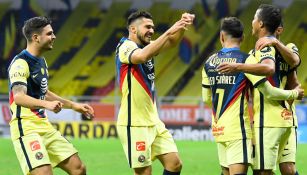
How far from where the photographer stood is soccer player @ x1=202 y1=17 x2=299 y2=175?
7879 mm

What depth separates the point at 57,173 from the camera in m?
12.6

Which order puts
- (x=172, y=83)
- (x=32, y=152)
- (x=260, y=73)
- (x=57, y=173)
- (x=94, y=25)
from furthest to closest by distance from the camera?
(x=94, y=25)
(x=172, y=83)
(x=57, y=173)
(x=32, y=152)
(x=260, y=73)

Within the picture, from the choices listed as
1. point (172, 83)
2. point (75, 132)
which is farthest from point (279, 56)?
point (172, 83)

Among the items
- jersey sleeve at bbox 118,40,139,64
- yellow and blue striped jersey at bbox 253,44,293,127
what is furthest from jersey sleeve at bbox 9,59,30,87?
yellow and blue striped jersey at bbox 253,44,293,127

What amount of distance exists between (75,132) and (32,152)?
16523 millimetres

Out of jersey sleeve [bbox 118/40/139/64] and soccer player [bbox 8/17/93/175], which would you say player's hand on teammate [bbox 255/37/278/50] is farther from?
soccer player [bbox 8/17/93/175]

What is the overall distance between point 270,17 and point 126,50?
1477mm

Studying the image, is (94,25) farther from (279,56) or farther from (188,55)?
(279,56)

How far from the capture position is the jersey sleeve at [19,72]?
8008 mm

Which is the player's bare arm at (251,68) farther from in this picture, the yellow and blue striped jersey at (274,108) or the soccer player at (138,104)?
the soccer player at (138,104)

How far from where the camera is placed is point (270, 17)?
8.05 meters

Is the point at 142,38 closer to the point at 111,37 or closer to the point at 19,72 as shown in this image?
the point at 19,72

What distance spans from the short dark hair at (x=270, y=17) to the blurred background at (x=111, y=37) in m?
19.9

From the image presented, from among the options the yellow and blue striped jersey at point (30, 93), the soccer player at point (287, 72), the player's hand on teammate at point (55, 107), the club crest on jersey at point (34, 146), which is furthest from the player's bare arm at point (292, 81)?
the club crest on jersey at point (34, 146)
